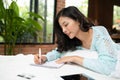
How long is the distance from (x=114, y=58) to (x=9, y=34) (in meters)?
2.22

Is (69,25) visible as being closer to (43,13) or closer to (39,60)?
(39,60)

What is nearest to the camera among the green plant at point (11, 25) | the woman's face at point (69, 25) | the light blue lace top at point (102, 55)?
the light blue lace top at point (102, 55)

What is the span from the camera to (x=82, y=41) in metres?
1.74

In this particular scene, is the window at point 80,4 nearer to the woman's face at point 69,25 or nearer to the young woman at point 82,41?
the young woman at point 82,41

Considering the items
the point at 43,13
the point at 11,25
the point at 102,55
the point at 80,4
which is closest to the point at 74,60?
the point at 102,55

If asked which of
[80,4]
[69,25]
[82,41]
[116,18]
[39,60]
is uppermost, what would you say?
[80,4]

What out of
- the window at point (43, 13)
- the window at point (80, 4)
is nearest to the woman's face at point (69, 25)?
the window at point (43, 13)

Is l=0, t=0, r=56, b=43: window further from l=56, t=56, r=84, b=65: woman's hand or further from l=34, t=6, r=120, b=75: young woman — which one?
Result: l=56, t=56, r=84, b=65: woman's hand

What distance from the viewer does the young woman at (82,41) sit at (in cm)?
139

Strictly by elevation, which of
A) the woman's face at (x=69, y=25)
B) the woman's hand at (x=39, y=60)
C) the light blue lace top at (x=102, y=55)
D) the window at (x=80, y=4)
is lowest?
the woman's hand at (x=39, y=60)

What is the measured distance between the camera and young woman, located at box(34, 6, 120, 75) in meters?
1.39

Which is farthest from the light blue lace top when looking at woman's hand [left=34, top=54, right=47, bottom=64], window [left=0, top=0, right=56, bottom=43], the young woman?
window [left=0, top=0, right=56, bottom=43]

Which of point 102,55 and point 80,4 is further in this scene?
point 80,4

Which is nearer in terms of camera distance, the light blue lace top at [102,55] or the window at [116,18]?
the light blue lace top at [102,55]
